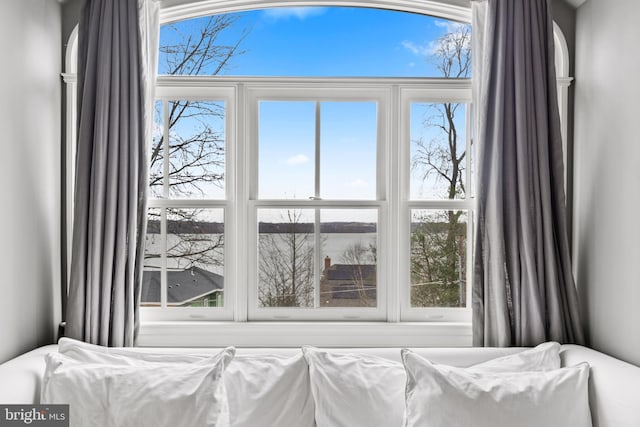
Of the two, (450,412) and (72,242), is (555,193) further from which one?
(72,242)

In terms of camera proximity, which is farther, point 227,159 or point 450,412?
point 227,159

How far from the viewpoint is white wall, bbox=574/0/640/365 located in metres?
1.89

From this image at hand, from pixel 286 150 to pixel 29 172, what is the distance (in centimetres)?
114

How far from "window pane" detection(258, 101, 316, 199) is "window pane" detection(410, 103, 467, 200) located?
519 millimetres

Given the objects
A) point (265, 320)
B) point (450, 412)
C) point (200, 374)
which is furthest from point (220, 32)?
point (450, 412)

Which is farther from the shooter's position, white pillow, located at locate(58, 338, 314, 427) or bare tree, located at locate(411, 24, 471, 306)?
bare tree, located at locate(411, 24, 471, 306)

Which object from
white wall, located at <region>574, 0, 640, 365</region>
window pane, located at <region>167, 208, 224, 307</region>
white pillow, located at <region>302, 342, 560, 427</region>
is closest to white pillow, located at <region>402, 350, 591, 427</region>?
white pillow, located at <region>302, 342, 560, 427</region>

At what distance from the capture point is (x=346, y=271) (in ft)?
7.80

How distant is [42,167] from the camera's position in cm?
212

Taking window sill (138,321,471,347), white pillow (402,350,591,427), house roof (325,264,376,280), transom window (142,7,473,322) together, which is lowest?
white pillow (402,350,591,427)

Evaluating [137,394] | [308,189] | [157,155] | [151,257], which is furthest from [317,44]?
[137,394]

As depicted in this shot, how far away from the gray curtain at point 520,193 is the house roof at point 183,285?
1277 mm

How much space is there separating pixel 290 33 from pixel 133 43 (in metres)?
0.80

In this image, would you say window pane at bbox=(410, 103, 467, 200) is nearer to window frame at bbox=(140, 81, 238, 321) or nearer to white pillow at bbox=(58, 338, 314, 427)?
window frame at bbox=(140, 81, 238, 321)
